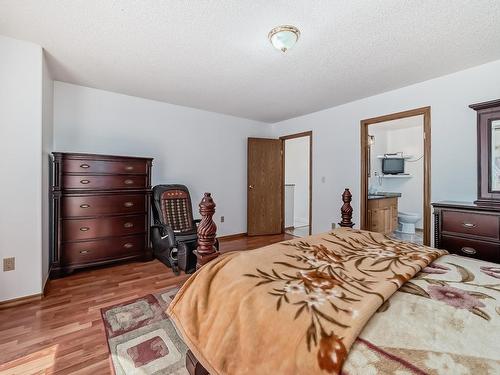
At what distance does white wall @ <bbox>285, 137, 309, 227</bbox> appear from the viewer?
20.2 feet

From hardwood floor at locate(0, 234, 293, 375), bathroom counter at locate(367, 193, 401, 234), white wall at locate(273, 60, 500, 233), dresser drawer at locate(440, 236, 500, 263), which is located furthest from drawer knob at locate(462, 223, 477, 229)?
hardwood floor at locate(0, 234, 293, 375)

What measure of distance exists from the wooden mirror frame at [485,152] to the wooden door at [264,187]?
126 inches

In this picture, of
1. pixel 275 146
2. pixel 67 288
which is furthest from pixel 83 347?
pixel 275 146

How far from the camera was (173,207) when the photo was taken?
353 cm

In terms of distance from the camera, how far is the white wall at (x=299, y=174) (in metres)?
6.16

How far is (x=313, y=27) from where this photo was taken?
6.49ft

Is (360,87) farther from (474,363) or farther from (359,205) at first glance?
(474,363)

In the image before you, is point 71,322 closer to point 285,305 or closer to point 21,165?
point 21,165

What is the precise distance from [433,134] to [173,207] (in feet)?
11.7

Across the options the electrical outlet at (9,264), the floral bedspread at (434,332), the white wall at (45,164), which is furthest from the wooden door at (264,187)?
the floral bedspread at (434,332)

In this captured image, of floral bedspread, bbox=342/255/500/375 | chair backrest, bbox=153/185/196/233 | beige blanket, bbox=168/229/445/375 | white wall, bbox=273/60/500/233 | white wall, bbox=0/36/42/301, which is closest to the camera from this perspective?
floral bedspread, bbox=342/255/500/375

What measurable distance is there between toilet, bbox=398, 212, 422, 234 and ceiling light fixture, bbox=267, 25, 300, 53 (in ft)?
14.4

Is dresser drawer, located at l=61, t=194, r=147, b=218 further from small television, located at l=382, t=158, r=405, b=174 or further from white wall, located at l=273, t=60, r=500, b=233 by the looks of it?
small television, located at l=382, t=158, r=405, b=174

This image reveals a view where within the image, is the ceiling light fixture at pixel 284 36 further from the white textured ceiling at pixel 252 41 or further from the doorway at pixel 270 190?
the doorway at pixel 270 190
